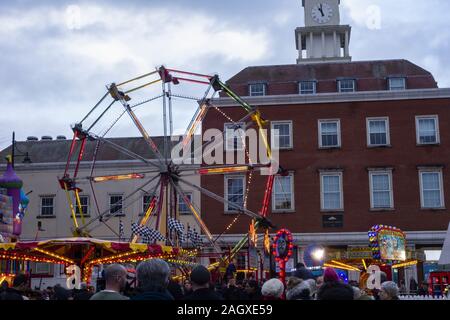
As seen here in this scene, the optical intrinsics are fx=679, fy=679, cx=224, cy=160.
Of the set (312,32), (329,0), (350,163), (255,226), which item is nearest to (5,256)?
(255,226)

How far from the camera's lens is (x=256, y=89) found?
4209cm

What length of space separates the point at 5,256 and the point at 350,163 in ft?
74.7

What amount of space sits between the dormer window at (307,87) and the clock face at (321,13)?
16147 mm

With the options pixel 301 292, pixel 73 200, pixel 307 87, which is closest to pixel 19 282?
pixel 301 292

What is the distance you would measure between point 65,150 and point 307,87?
1728 cm

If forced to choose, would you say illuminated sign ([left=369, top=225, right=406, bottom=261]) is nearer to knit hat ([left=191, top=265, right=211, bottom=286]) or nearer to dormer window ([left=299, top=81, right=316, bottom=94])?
knit hat ([left=191, top=265, right=211, bottom=286])

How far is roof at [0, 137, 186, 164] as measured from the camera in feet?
148

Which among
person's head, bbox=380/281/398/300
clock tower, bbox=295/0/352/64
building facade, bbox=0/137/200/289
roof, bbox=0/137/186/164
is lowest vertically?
person's head, bbox=380/281/398/300

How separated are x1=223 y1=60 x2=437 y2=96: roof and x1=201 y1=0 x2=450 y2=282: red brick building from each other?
144cm

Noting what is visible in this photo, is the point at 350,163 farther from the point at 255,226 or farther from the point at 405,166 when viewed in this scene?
the point at 255,226

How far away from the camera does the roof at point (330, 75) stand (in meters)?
41.2

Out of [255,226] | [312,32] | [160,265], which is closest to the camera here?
[160,265]

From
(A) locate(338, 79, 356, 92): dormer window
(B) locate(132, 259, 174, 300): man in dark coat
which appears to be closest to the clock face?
(A) locate(338, 79, 356, 92): dormer window
